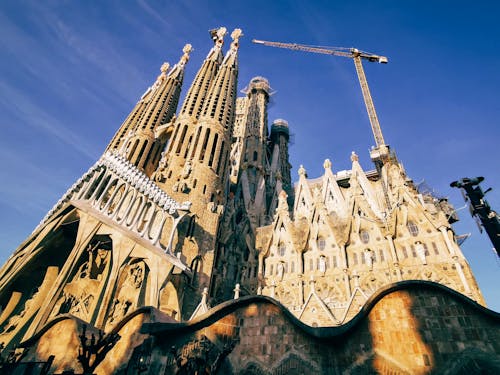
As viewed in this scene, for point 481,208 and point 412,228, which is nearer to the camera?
point 481,208

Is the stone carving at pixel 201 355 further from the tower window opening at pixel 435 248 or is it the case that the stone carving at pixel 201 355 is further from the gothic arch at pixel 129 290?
the tower window opening at pixel 435 248

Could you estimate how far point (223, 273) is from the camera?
19453mm

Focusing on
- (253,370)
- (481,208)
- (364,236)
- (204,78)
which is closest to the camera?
(253,370)

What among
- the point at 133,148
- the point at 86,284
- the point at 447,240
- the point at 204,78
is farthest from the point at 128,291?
the point at 204,78

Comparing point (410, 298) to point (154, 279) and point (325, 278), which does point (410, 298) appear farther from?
point (325, 278)

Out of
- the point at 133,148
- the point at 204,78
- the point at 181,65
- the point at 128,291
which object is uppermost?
the point at 181,65

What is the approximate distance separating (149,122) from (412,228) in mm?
26608

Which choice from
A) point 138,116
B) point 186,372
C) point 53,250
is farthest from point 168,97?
point 186,372

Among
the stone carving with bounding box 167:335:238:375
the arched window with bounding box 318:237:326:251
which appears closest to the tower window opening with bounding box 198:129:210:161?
the arched window with bounding box 318:237:326:251

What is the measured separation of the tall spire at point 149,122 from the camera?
92.9 ft

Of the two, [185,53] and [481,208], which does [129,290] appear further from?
[185,53]

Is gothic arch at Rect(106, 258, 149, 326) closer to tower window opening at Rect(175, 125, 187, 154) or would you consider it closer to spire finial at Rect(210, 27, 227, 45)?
tower window opening at Rect(175, 125, 187, 154)

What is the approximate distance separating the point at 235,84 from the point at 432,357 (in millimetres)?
31991

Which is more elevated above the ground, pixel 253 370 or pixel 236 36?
pixel 236 36
